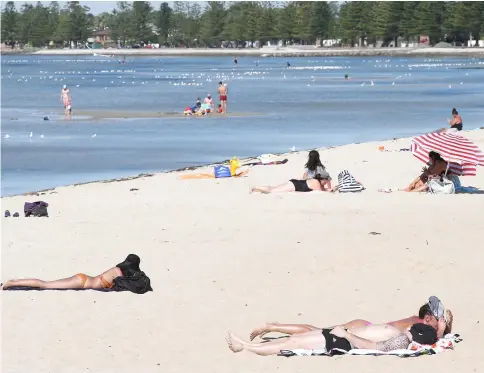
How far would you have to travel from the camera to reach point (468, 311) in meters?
10.9

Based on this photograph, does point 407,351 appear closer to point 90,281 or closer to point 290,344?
point 290,344

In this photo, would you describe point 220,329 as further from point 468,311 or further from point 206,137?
point 206,137

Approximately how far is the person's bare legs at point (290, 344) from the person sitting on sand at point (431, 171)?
870 cm

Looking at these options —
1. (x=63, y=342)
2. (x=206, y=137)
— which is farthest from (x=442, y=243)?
(x=206, y=137)

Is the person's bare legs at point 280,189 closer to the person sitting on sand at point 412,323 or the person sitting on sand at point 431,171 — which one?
the person sitting on sand at point 431,171

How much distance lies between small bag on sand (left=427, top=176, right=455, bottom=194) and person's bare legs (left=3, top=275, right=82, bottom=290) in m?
7.84

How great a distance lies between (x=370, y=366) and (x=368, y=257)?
4.11 m

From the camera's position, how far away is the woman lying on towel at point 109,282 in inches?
457

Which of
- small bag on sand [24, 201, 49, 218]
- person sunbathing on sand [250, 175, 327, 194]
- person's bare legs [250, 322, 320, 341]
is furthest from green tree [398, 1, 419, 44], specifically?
person's bare legs [250, 322, 320, 341]

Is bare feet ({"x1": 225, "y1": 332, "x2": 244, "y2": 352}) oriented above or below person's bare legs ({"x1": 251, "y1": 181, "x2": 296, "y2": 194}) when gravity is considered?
above

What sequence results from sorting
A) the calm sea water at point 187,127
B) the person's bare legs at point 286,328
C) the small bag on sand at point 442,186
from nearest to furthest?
the person's bare legs at point 286,328, the small bag on sand at point 442,186, the calm sea water at point 187,127

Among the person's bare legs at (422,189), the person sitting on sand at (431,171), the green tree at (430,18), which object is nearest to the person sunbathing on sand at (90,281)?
the person sitting on sand at (431,171)

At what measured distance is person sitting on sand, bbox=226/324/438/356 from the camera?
9.37 metres

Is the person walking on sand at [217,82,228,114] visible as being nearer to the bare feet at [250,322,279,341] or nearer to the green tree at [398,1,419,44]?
the bare feet at [250,322,279,341]
